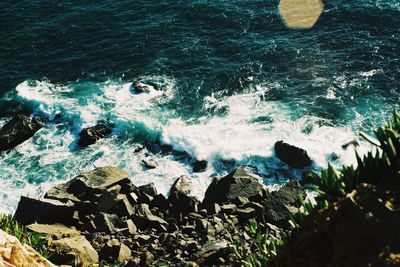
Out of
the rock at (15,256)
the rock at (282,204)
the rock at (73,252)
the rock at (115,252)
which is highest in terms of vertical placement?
the rock at (15,256)

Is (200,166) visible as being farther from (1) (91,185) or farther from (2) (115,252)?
(2) (115,252)

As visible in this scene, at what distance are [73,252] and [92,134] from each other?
1712 centimetres

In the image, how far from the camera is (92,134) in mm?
35125

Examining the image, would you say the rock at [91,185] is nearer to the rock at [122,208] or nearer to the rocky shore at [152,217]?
the rocky shore at [152,217]

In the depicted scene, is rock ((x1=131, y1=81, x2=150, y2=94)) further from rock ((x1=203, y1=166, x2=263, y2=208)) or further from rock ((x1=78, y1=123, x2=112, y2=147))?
rock ((x1=203, y1=166, x2=263, y2=208))

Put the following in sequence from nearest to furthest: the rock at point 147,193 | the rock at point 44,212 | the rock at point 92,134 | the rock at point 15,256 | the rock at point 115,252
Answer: the rock at point 15,256 → the rock at point 115,252 → the rock at point 44,212 → the rock at point 147,193 → the rock at point 92,134

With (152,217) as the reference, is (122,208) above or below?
below

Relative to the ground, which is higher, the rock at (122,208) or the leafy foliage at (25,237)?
the leafy foliage at (25,237)

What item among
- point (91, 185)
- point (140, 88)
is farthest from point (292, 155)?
point (140, 88)

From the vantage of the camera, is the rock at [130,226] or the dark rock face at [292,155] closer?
the rock at [130,226]

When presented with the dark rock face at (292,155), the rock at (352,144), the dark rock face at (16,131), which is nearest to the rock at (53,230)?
the dark rock face at (16,131)

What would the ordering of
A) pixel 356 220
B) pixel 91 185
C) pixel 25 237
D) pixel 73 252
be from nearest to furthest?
pixel 356 220 → pixel 73 252 → pixel 25 237 → pixel 91 185

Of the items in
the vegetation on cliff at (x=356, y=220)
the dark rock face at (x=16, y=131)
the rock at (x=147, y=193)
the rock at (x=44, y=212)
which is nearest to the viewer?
the vegetation on cliff at (x=356, y=220)

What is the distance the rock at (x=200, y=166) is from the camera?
31609 millimetres
